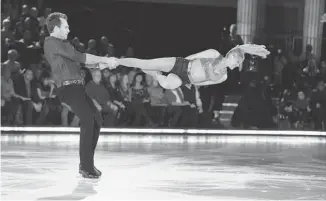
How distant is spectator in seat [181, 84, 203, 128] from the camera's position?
41.7ft

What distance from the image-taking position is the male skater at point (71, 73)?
19.6ft

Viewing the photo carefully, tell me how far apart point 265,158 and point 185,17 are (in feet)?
36.0

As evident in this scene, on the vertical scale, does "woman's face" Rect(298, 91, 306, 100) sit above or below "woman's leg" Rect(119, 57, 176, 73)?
below

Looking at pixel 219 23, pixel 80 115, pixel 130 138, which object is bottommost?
pixel 130 138

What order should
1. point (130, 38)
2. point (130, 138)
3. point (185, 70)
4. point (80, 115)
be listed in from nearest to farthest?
point (80, 115) < point (185, 70) < point (130, 138) < point (130, 38)

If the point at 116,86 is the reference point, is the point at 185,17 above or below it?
above

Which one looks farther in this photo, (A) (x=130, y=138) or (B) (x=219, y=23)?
(B) (x=219, y=23)

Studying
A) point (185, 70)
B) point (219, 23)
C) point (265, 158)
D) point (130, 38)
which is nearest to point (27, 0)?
point (130, 38)

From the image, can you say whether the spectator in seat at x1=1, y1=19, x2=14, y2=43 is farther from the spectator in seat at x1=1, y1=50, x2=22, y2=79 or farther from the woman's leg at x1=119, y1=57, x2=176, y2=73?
the woman's leg at x1=119, y1=57, x2=176, y2=73

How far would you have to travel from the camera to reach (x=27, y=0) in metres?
15.1

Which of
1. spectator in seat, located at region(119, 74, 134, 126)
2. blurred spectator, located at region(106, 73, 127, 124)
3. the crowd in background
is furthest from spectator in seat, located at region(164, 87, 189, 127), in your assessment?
blurred spectator, located at region(106, 73, 127, 124)

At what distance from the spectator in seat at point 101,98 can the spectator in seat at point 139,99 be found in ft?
1.45

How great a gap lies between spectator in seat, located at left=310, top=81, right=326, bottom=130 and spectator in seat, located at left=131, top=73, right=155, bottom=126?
354cm

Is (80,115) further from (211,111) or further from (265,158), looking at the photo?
(211,111)
